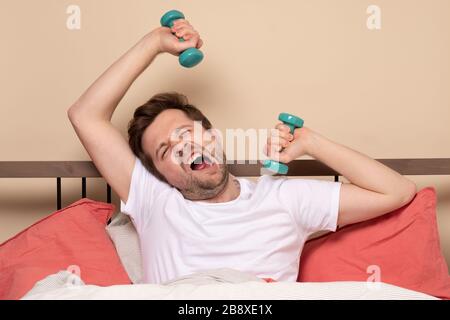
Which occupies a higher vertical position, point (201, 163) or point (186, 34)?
point (186, 34)

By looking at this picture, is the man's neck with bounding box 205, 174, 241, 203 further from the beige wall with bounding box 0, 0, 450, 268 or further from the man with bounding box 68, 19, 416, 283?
the beige wall with bounding box 0, 0, 450, 268

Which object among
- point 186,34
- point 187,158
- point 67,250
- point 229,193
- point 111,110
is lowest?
point 67,250

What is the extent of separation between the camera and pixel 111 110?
1.52 m

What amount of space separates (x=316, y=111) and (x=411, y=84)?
327 millimetres

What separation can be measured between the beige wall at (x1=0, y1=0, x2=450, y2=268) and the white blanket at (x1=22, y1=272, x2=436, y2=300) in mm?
772

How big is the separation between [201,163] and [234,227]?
0.19 m

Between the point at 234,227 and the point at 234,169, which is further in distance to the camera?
the point at 234,169

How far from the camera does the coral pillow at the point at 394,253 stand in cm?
145

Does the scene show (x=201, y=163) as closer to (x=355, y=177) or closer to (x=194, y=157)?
(x=194, y=157)

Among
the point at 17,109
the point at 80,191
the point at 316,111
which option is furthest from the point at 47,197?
the point at 316,111

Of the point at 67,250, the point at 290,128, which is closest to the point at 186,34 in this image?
the point at 290,128

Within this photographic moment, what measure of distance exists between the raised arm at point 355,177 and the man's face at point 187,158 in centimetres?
16

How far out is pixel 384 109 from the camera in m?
1.86
